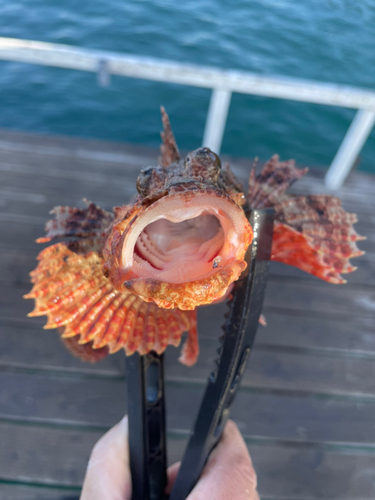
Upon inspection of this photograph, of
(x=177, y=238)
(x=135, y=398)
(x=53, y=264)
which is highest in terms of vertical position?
(x=177, y=238)

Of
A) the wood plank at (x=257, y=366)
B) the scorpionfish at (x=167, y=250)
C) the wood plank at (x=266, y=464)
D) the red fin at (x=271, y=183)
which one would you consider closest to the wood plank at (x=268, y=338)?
the wood plank at (x=257, y=366)

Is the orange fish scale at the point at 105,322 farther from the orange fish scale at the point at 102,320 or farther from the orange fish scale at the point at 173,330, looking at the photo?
the orange fish scale at the point at 173,330

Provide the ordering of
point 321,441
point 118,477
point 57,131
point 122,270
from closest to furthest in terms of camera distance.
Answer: point 122,270
point 118,477
point 321,441
point 57,131

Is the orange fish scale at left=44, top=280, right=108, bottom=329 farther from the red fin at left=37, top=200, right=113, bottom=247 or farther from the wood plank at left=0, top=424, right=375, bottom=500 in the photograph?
the wood plank at left=0, top=424, right=375, bottom=500

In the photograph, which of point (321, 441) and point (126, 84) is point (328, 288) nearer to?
point (321, 441)

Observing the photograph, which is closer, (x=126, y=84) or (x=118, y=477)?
(x=118, y=477)

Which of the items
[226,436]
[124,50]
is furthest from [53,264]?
[124,50]

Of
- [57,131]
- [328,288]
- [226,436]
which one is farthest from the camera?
[57,131]

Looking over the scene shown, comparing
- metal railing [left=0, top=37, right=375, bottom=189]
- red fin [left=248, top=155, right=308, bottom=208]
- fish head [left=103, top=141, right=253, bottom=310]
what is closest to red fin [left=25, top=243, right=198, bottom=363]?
A: fish head [left=103, top=141, right=253, bottom=310]
